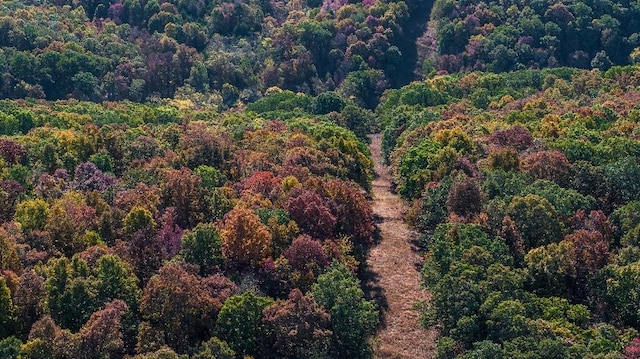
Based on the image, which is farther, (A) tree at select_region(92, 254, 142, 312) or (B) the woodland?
(A) tree at select_region(92, 254, 142, 312)

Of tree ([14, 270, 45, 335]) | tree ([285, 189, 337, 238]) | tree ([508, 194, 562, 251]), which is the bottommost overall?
tree ([14, 270, 45, 335])

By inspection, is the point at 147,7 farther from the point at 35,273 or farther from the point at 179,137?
the point at 35,273

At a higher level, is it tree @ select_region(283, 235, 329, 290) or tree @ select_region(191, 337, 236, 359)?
tree @ select_region(283, 235, 329, 290)

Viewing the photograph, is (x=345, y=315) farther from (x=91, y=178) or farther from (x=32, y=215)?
(x=91, y=178)

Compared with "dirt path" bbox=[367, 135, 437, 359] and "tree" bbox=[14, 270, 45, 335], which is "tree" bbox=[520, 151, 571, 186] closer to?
"dirt path" bbox=[367, 135, 437, 359]

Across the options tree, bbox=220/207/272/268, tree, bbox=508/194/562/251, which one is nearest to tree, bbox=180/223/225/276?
tree, bbox=220/207/272/268

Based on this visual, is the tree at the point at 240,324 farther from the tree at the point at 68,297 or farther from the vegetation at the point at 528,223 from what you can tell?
the vegetation at the point at 528,223

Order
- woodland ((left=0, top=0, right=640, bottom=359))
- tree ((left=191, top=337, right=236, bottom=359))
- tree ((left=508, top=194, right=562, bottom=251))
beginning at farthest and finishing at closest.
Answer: tree ((left=508, top=194, right=562, bottom=251)), woodland ((left=0, top=0, right=640, bottom=359)), tree ((left=191, top=337, right=236, bottom=359))

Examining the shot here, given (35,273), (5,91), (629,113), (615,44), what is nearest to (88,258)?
(35,273)

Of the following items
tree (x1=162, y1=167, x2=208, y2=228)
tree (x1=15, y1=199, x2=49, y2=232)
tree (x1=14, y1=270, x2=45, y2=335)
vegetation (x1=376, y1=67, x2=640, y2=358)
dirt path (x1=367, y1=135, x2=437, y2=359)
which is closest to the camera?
tree (x1=14, y1=270, x2=45, y2=335)
